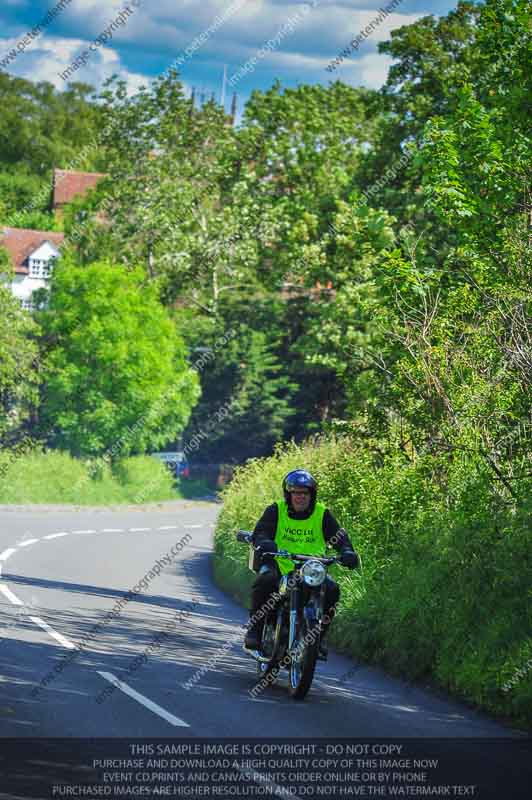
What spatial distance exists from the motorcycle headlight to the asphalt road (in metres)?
1.07

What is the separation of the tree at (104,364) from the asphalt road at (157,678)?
90.4 ft

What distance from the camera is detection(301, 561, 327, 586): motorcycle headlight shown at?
37.4 feet

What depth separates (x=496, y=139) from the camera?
17391 millimetres

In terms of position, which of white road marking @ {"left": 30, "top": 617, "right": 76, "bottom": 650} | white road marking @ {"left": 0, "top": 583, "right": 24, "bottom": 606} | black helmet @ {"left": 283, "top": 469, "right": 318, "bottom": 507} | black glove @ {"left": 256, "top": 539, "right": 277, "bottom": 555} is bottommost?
white road marking @ {"left": 0, "top": 583, "right": 24, "bottom": 606}

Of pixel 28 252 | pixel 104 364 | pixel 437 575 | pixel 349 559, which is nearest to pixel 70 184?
pixel 28 252

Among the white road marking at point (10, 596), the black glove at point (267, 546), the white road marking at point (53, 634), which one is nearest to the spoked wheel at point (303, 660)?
the black glove at point (267, 546)

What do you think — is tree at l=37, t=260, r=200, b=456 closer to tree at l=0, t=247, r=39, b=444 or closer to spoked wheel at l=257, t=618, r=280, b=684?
tree at l=0, t=247, r=39, b=444

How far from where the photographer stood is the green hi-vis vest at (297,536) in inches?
478

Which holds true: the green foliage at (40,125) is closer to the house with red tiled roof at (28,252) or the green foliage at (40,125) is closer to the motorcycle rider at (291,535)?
the house with red tiled roof at (28,252)

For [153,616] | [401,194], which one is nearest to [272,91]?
[401,194]

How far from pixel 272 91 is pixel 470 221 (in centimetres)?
4637

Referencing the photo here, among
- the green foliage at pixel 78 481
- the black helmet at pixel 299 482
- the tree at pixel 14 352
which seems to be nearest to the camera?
the black helmet at pixel 299 482

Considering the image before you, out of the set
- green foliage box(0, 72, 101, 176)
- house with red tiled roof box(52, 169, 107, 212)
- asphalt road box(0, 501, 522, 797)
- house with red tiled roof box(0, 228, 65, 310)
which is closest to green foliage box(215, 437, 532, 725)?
asphalt road box(0, 501, 522, 797)

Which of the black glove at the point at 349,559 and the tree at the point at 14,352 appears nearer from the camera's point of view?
the black glove at the point at 349,559
